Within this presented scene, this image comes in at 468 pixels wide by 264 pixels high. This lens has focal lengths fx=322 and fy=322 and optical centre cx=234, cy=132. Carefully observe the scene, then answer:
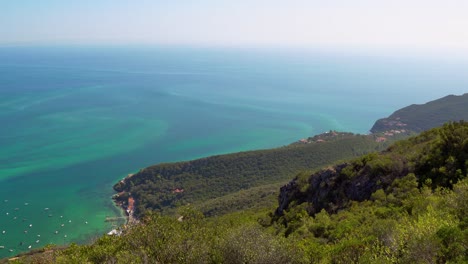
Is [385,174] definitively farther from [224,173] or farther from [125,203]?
[125,203]

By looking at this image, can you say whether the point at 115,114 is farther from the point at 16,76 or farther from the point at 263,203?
the point at 16,76

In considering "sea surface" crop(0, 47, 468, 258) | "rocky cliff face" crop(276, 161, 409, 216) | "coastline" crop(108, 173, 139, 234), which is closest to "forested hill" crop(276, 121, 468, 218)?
"rocky cliff face" crop(276, 161, 409, 216)

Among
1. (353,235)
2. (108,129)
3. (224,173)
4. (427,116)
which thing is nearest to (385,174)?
(353,235)

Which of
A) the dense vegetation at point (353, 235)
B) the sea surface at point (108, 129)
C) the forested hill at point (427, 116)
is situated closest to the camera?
the dense vegetation at point (353, 235)

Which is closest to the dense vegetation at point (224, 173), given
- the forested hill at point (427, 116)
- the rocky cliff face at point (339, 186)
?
the rocky cliff face at point (339, 186)

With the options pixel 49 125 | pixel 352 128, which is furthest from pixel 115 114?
pixel 352 128

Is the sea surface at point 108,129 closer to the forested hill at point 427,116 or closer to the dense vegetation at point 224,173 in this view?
the dense vegetation at point 224,173
